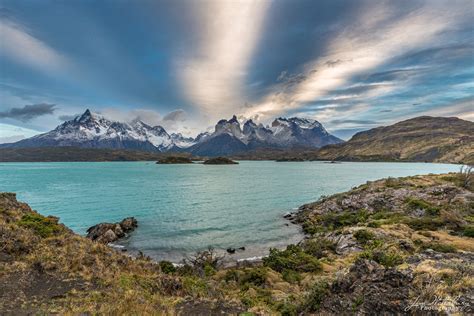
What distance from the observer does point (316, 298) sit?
11945 mm

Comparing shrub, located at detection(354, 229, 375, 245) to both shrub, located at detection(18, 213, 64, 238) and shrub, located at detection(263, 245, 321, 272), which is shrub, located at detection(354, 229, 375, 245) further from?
shrub, located at detection(18, 213, 64, 238)

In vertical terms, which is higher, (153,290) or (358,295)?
(358,295)

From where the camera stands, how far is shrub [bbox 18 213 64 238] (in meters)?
21.4

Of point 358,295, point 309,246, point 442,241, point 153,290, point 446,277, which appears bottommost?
point 309,246

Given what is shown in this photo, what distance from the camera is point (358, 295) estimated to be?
10609 mm

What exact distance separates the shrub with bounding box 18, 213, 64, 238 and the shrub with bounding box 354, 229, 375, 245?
3084cm

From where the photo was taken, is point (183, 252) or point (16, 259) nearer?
point (16, 259)

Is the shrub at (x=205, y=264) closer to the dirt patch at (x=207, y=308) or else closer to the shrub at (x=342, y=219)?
the dirt patch at (x=207, y=308)

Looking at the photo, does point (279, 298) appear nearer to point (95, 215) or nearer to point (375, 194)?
point (375, 194)

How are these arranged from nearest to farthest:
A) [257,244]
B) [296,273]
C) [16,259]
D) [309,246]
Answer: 1. [16,259]
2. [296,273]
3. [309,246]
4. [257,244]

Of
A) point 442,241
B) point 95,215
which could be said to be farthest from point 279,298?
point 95,215

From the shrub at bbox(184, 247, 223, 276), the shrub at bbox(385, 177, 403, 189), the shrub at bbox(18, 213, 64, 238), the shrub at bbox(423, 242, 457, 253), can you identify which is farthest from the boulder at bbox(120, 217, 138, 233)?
the shrub at bbox(385, 177, 403, 189)

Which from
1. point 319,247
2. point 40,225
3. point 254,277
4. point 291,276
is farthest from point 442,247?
point 40,225

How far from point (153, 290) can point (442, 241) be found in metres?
27.6
